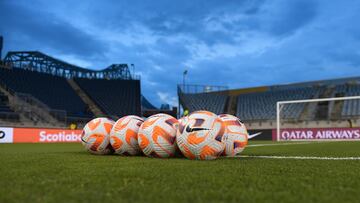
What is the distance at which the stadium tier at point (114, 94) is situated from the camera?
136 ft

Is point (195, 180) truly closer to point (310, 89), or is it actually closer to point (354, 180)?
point (354, 180)

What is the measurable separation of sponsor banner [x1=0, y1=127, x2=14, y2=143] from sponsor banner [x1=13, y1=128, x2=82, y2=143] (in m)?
0.23

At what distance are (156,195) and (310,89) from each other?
37.7 m

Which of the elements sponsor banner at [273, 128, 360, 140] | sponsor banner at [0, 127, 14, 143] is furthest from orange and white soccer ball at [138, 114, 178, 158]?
sponsor banner at [273, 128, 360, 140]

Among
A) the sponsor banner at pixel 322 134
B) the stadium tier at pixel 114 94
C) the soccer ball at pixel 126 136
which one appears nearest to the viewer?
the soccer ball at pixel 126 136

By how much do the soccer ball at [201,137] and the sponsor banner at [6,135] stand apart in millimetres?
16159

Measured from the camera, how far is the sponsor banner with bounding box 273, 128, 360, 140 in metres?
22.4

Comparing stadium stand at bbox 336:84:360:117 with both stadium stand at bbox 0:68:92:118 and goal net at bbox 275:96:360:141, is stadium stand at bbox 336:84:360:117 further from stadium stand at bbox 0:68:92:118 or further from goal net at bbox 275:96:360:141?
stadium stand at bbox 0:68:92:118

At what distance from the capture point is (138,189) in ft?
9.23

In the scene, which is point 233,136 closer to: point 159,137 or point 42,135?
point 159,137

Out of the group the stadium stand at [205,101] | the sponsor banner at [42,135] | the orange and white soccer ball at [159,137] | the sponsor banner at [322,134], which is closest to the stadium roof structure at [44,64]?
the stadium stand at [205,101]

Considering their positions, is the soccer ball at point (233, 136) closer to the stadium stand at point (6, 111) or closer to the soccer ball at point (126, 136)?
the soccer ball at point (126, 136)

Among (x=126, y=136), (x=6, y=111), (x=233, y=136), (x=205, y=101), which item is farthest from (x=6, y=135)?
(x=205, y=101)

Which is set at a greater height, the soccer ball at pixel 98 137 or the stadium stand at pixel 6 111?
the stadium stand at pixel 6 111
